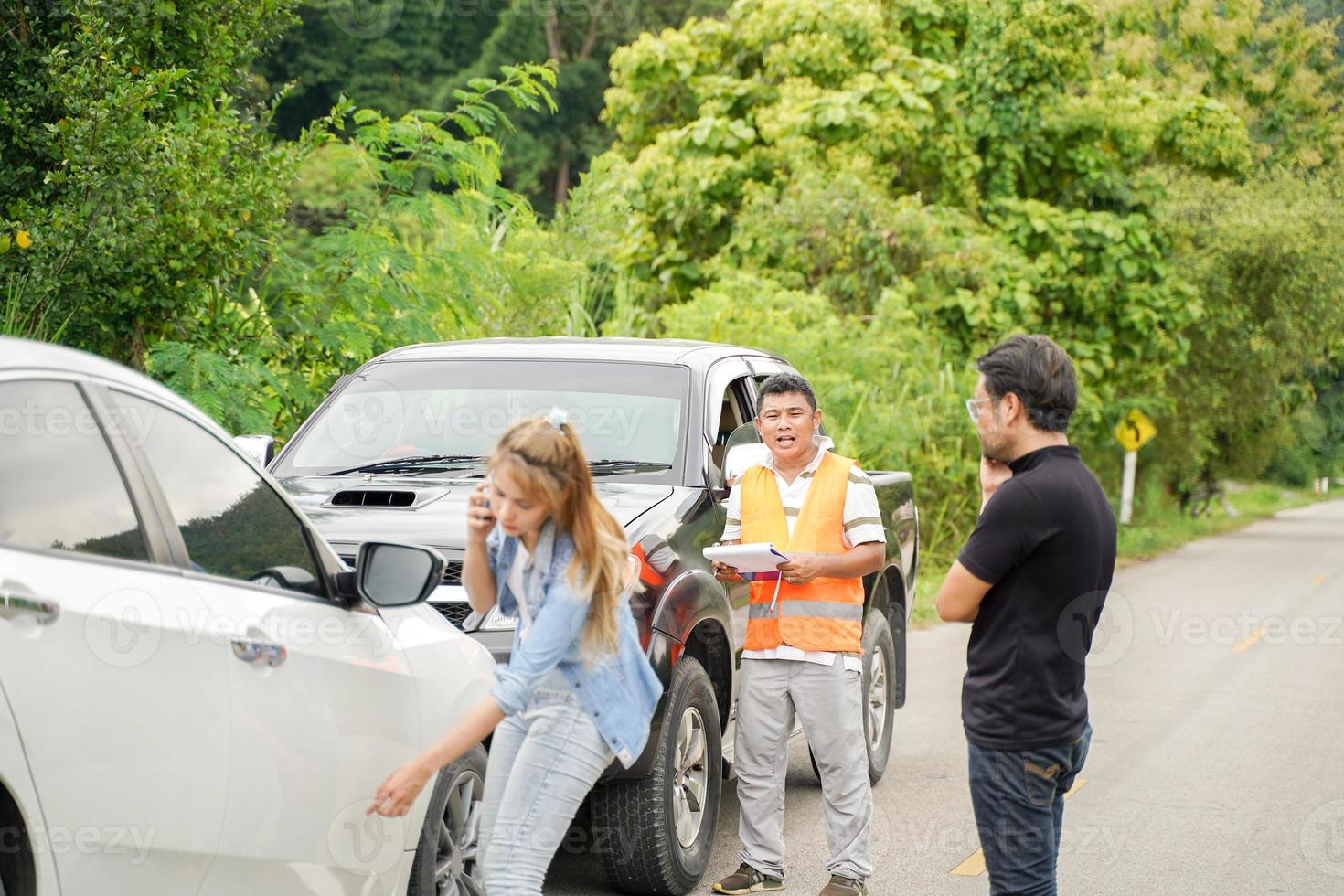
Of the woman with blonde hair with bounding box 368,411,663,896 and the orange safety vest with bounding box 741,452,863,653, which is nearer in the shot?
the woman with blonde hair with bounding box 368,411,663,896

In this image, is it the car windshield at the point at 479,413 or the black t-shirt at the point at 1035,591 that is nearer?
the black t-shirt at the point at 1035,591

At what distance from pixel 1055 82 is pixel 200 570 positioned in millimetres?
20719

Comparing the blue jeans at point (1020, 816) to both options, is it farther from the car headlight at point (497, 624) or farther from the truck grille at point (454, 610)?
the truck grille at point (454, 610)

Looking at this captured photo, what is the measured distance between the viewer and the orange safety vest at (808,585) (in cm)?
555

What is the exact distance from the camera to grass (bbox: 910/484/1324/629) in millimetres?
16188

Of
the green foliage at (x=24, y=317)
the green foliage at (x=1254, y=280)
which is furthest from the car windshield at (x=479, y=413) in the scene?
the green foliage at (x=1254, y=280)

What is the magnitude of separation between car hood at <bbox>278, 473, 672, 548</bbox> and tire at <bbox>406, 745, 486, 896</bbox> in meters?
1.01

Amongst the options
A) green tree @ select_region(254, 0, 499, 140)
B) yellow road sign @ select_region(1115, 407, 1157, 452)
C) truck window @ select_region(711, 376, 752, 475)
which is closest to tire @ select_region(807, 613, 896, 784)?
truck window @ select_region(711, 376, 752, 475)

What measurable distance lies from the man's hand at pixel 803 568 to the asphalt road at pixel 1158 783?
1344 mm

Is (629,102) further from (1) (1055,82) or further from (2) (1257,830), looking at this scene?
(2) (1257,830)

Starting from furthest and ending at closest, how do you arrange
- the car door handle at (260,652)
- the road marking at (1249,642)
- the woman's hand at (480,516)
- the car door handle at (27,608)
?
the road marking at (1249,642) < the woman's hand at (480,516) < the car door handle at (260,652) < the car door handle at (27,608)

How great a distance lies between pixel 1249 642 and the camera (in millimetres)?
14375

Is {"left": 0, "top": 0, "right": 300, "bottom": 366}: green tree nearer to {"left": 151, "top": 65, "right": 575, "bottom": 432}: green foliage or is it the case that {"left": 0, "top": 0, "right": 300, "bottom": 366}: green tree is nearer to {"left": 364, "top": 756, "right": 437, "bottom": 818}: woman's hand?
{"left": 151, "top": 65, "right": 575, "bottom": 432}: green foliage

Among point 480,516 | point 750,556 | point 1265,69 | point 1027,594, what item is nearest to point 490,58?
point 1265,69
